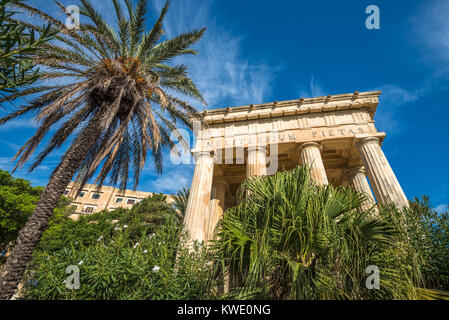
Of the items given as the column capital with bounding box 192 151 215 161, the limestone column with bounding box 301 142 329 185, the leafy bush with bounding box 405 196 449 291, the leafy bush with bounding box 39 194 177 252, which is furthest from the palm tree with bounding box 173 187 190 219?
the leafy bush with bounding box 405 196 449 291

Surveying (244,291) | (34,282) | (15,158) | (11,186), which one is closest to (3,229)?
(11,186)

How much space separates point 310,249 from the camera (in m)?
3.36

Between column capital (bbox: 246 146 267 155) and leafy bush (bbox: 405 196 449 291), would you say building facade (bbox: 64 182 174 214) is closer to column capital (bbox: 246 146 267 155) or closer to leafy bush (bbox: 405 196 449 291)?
column capital (bbox: 246 146 267 155)

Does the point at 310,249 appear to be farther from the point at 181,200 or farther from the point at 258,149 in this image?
the point at 181,200

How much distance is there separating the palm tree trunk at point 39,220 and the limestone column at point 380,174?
9.65 meters

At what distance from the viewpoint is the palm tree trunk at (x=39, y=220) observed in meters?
4.77

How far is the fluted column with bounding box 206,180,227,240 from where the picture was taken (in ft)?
35.5

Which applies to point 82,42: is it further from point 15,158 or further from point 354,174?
point 354,174

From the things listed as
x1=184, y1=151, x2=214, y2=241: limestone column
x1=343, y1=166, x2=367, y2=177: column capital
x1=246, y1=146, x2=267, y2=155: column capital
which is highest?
x1=246, y1=146, x2=267, y2=155: column capital

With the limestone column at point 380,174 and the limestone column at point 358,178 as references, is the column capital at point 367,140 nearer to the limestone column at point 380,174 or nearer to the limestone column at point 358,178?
the limestone column at point 380,174

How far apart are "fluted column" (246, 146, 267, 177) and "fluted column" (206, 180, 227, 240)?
3050 millimetres

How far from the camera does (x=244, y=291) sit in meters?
3.18

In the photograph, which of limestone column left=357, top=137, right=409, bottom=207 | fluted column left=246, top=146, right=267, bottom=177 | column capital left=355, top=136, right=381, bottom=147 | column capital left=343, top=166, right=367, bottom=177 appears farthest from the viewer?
column capital left=343, top=166, right=367, bottom=177

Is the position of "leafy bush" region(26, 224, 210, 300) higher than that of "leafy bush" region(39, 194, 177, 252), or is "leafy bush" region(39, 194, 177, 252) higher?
"leafy bush" region(39, 194, 177, 252)
